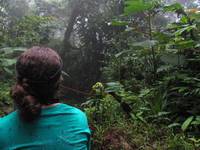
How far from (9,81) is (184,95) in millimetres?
3184

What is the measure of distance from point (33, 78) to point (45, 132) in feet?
0.72

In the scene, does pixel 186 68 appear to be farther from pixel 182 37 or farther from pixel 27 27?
pixel 27 27

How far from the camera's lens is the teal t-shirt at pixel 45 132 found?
132 cm

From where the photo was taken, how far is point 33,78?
1318 mm

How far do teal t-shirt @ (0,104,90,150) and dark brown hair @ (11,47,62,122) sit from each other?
38mm

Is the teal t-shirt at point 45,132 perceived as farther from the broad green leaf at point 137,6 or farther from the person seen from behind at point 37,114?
the broad green leaf at point 137,6

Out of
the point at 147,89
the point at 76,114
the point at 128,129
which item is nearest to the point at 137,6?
the point at 147,89

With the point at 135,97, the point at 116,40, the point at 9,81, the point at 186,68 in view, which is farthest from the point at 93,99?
the point at 116,40

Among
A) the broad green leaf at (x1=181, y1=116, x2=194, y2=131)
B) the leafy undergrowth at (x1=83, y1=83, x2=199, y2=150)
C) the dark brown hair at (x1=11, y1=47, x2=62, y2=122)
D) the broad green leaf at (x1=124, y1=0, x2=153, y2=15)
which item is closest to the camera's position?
the dark brown hair at (x1=11, y1=47, x2=62, y2=122)

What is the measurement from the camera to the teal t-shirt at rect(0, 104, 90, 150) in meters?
1.32

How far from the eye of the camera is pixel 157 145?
317 centimetres

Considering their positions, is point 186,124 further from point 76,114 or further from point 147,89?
point 76,114

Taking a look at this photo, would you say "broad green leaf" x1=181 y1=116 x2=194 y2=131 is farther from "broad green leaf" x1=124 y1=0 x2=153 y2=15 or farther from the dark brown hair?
the dark brown hair

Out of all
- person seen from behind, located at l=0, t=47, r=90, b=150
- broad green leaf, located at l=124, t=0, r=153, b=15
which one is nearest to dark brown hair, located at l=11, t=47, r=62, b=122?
person seen from behind, located at l=0, t=47, r=90, b=150
